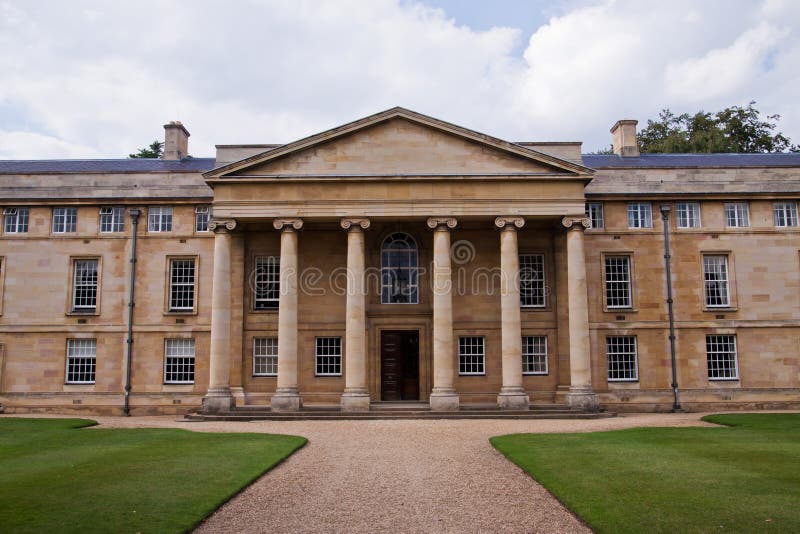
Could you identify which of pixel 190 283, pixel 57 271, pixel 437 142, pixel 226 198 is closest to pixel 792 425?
pixel 437 142

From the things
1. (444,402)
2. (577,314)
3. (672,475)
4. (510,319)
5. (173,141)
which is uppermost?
(173,141)

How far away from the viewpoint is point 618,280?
32.3m

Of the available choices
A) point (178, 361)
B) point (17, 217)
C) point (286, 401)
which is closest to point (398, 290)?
point (286, 401)

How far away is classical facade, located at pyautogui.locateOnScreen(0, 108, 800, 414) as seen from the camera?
102 ft

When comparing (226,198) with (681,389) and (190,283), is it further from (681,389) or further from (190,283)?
(681,389)

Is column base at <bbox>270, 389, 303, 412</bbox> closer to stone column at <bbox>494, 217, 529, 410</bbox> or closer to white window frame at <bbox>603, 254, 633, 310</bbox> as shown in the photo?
stone column at <bbox>494, 217, 529, 410</bbox>

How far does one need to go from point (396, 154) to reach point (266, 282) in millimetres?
8090

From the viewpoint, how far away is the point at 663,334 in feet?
104

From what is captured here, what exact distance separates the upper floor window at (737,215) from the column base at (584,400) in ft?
35.5

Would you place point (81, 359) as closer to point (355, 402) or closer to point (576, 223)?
point (355, 402)

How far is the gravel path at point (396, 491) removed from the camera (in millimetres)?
11062

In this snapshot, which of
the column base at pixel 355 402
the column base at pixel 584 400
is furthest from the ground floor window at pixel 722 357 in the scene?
the column base at pixel 355 402

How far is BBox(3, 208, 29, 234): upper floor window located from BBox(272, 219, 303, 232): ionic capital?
12429mm

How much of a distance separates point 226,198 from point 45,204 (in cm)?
957
